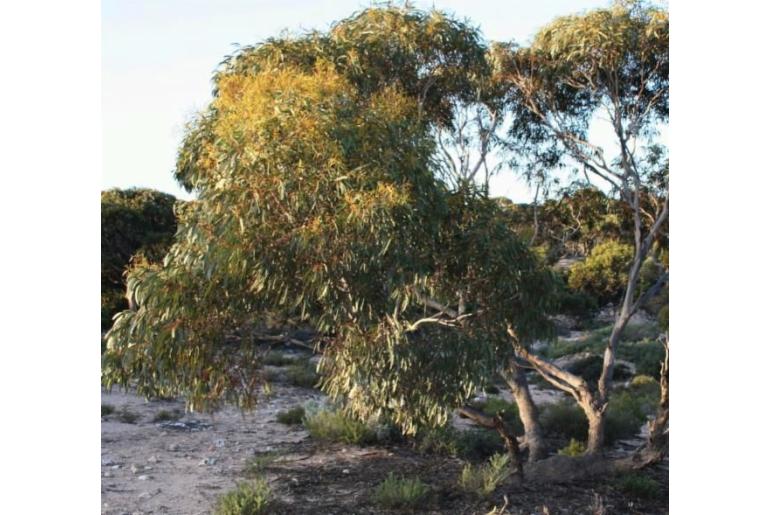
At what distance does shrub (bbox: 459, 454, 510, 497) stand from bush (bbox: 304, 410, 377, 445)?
1778 millimetres

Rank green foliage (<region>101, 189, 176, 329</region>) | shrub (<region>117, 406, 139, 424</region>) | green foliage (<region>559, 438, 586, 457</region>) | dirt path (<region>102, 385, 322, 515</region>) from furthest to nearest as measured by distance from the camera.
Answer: green foliage (<region>101, 189, 176, 329</region>) → shrub (<region>117, 406, 139, 424</region>) → green foliage (<region>559, 438, 586, 457</region>) → dirt path (<region>102, 385, 322, 515</region>)

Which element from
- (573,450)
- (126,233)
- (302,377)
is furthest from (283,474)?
(126,233)

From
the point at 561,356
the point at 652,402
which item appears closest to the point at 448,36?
the point at 652,402

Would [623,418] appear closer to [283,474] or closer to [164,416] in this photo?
[283,474]

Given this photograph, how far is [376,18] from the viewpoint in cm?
817

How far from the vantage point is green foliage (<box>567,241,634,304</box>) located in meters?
19.4

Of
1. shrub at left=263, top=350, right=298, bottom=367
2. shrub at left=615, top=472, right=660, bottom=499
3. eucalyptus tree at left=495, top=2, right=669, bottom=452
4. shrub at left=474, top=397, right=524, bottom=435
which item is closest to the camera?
shrub at left=615, top=472, right=660, bottom=499

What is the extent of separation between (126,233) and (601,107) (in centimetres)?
1158

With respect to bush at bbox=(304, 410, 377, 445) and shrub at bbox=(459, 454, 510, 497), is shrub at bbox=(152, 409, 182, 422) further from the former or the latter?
shrub at bbox=(459, 454, 510, 497)

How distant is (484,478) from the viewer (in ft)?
27.1

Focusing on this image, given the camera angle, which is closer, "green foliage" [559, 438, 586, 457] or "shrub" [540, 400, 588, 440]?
"green foliage" [559, 438, 586, 457]

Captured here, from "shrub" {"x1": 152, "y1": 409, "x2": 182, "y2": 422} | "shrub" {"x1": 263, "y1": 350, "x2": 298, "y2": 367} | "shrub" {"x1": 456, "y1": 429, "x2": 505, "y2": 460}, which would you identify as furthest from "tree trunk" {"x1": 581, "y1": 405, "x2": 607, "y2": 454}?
"shrub" {"x1": 263, "y1": 350, "x2": 298, "y2": 367}

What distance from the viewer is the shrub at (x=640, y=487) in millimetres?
8586
